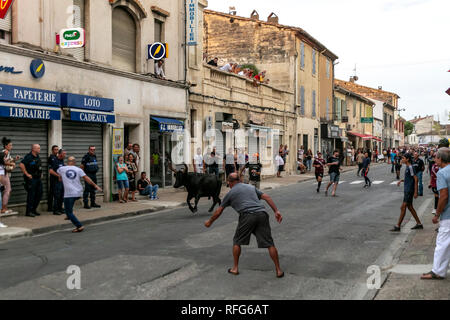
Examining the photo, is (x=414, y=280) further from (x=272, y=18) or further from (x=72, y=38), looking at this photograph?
(x=272, y=18)

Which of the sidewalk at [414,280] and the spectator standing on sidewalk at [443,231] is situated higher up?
the spectator standing on sidewalk at [443,231]

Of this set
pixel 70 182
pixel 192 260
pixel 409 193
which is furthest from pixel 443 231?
pixel 70 182

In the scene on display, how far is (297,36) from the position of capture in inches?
1292

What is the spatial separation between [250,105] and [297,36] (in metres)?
8.92

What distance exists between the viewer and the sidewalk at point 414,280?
18.4 ft

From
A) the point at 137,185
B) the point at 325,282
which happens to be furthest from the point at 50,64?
the point at 325,282

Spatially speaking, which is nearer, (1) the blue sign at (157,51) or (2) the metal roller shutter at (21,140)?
(2) the metal roller shutter at (21,140)

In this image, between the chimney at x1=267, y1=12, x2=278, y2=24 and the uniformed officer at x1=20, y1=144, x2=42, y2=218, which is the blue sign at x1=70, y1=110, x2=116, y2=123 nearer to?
the uniformed officer at x1=20, y1=144, x2=42, y2=218

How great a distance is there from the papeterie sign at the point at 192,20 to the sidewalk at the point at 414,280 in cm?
1368

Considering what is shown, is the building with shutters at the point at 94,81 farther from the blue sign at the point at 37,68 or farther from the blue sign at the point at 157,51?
the blue sign at the point at 157,51

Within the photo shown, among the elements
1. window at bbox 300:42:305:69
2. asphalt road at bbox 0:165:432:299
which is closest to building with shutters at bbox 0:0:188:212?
asphalt road at bbox 0:165:432:299

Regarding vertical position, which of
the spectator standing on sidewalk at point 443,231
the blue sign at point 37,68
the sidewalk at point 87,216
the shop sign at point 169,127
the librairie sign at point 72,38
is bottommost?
the sidewalk at point 87,216

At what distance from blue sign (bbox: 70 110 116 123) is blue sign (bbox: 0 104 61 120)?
2.13 ft

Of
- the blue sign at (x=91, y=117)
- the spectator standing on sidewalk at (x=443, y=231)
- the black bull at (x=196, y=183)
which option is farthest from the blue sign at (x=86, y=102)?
the spectator standing on sidewalk at (x=443, y=231)
